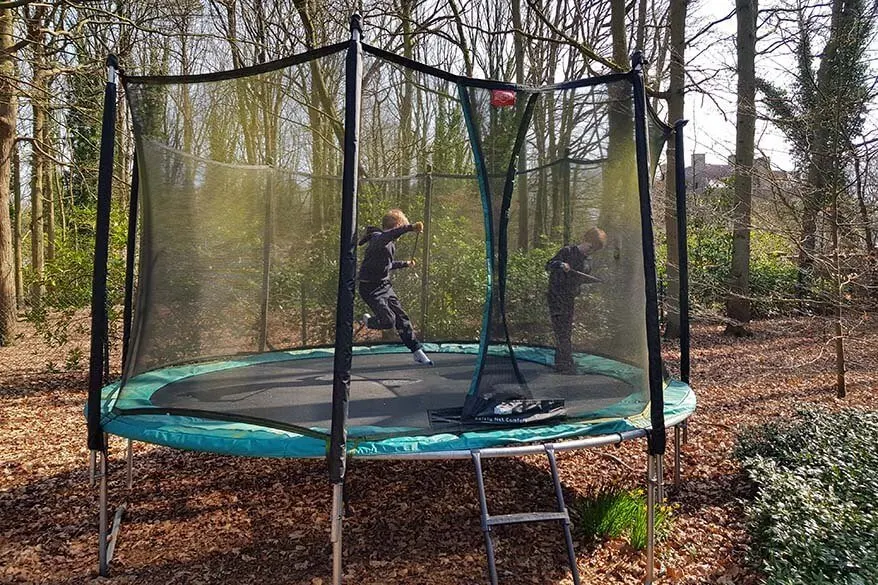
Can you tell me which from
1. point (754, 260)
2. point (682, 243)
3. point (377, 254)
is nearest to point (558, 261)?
Answer: point (682, 243)

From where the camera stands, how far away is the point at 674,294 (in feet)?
24.9

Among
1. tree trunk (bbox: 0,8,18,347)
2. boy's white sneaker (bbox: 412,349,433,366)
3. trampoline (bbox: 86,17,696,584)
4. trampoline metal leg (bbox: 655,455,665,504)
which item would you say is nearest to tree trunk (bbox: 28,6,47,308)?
tree trunk (bbox: 0,8,18,347)

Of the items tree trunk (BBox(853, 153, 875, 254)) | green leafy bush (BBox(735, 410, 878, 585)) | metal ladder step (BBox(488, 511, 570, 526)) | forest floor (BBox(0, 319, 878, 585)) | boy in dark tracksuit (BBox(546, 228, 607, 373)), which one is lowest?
forest floor (BBox(0, 319, 878, 585))

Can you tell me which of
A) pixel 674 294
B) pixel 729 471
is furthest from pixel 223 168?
pixel 674 294

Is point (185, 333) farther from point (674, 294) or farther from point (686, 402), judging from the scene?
point (674, 294)

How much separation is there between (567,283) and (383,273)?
1255mm

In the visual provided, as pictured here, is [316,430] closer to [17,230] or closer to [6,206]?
[6,206]

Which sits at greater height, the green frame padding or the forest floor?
the green frame padding

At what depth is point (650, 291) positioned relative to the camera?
7.14ft

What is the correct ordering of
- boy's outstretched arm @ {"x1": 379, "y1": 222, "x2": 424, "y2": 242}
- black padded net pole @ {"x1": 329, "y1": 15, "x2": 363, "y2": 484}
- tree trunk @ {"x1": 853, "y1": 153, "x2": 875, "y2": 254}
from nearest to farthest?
black padded net pole @ {"x1": 329, "y1": 15, "x2": 363, "y2": 484}
boy's outstretched arm @ {"x1": 379, "y1": 222, "x2": 424, "y2": 242}
tree trunk @ {"x1": 853, "y1": 153, "x2": 875, "y2": 254}

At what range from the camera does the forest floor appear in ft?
7.68

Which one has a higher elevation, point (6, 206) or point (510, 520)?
point (6, 206)

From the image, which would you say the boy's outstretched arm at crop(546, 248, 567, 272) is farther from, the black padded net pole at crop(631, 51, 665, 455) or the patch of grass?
the patch of grass

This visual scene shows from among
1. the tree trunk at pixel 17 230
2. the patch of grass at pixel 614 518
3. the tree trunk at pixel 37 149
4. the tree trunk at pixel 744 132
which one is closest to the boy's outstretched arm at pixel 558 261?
the patch of grass at pixel 614 518
